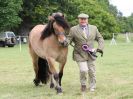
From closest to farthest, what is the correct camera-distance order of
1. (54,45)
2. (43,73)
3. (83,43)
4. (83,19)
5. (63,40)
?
(63,40)
(83,19)
(83,43)
(54,45)
(43,73)

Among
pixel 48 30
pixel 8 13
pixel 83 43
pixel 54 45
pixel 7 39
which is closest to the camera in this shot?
pixel 83 43

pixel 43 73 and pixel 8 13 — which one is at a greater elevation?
pixel 43 73

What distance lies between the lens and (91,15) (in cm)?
6894

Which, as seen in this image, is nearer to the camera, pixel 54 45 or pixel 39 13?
pixel 54 45

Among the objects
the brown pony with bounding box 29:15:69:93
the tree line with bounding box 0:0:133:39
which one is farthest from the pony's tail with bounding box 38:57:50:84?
the tree line with bounding box 0:0:133:39

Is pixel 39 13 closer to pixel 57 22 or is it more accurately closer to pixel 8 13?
pixel 8 13

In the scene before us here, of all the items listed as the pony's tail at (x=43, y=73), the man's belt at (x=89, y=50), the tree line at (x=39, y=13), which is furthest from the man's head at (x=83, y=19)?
the tree line at (x=39, y=13)

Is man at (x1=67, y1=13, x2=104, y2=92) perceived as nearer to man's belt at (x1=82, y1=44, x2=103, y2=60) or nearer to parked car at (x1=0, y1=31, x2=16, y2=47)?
man's belt at (x1=82, y1=44, x2=103, y2=60)

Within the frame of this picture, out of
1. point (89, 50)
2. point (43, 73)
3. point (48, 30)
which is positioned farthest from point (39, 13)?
point (89, 50)

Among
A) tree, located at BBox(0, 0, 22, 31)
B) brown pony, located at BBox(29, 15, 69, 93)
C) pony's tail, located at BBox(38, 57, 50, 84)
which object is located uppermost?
brown pony, located at BBox(29, 15, 69, 93)

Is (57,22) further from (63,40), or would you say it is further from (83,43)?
(83,43)

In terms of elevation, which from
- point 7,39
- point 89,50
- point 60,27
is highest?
Result: point 60,27

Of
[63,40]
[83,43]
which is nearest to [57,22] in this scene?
[63,40]

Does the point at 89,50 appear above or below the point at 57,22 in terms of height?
below
